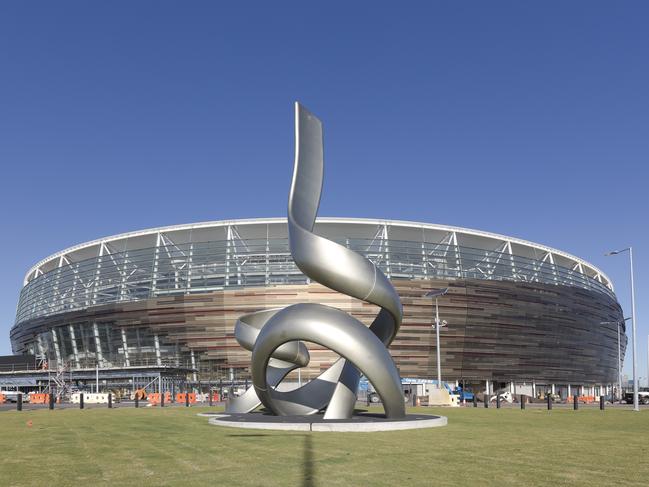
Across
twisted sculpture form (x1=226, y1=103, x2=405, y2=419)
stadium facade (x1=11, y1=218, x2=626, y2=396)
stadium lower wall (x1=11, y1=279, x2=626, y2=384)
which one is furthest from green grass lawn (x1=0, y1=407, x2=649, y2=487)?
stadium facade (x1=11, y1=218, x2=626, y2=396)

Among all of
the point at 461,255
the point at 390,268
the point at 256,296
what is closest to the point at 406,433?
the point at 256,296

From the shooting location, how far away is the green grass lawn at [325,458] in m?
10.5

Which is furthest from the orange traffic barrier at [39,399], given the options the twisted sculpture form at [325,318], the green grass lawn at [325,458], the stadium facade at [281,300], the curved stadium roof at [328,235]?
the green grass lawn at [325,458]

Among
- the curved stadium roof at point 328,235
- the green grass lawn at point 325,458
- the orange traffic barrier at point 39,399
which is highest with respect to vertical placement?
the curved stadium roof at point 328,235

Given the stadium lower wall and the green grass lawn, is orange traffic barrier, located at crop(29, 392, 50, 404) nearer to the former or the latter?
the stadium lower wall

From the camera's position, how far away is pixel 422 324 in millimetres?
80250

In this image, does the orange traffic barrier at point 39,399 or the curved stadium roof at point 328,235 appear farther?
the curved stadium roof at point 328,235

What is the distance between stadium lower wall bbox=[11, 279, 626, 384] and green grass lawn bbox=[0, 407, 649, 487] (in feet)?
193

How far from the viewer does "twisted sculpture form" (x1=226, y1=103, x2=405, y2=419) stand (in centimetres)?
2030

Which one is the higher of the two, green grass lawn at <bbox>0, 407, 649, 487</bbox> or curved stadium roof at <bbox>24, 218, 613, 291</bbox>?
curved stadium roof at <bbox>24, 218, 613, 291</bbox>

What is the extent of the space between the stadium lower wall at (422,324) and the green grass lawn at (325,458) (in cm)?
5888

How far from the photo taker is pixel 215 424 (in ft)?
74.3

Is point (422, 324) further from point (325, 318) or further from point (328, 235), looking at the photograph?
point (325, 318)

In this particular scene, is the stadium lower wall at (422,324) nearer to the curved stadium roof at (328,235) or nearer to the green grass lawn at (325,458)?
the curved stadium roof at (328,235)
